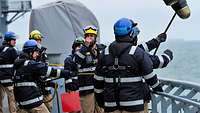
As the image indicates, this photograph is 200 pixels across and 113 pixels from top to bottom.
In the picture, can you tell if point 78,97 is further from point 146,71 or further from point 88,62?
point 146,71

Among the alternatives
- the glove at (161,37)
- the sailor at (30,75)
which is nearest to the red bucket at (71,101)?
the sailor at (30,75)

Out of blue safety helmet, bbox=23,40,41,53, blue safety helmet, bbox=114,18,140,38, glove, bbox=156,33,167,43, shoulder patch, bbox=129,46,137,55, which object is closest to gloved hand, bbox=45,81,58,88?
blue safety helmet, bbox=23,40,41,53

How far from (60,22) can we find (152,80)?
6.70 meters

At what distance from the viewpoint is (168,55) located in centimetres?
730

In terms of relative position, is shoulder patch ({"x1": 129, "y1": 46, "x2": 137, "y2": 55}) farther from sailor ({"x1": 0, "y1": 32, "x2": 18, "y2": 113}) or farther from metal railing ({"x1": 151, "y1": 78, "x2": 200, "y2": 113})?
sailor ({"x1": 0, "y1": 32, "x2": 18, "y2": 113})

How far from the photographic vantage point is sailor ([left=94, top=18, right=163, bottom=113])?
6.25 m

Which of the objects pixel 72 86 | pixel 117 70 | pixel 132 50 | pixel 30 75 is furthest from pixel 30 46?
pixel 132 50

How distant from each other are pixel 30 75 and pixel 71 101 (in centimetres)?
131

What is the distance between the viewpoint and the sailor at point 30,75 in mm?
7996

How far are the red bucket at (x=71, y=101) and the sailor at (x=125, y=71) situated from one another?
263 centimetres

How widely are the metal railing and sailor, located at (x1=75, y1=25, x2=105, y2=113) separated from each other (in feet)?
4.14

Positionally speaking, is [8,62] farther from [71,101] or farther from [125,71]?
[125,71]

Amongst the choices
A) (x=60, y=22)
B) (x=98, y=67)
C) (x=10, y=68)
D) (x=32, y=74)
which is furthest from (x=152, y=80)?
(x=60, y=22)

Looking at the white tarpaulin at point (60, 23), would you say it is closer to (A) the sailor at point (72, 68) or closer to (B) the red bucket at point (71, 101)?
(A) the sailor at point (72, 68)
